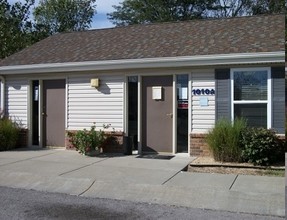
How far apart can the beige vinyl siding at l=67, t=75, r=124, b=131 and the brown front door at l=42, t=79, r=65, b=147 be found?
0.33 m

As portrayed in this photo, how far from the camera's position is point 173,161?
403 inches

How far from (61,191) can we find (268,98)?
5235 millimetres

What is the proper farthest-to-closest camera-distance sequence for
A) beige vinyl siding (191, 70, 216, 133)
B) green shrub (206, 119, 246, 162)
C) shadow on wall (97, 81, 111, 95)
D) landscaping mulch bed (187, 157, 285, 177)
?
shadow on wall (97, 81, 111, 95)
beige vinyl siding (191, 70, 216, 133)
green shrub (206, 119, 246, 162)
landscaping mulch bed (187, 157, 285, 177)

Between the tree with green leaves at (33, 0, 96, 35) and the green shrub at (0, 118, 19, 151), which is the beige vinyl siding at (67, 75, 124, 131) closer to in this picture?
the green shrub at (0, 118, 19, 151)

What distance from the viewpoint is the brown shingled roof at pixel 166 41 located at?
1102 cm

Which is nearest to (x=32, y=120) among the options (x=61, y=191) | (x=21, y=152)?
(x=21, y=152)

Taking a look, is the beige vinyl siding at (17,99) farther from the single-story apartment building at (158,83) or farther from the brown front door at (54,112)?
the brown front door at (54,112)

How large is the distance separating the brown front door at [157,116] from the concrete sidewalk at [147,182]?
1051 mm

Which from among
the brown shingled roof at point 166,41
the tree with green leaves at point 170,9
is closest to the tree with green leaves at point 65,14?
the tree with green leaves at point 170,9

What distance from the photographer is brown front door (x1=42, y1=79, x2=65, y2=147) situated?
12.8m

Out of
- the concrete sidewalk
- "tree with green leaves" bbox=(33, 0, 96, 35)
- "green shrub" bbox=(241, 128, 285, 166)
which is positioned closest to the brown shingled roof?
"green shrub" bbox=(241, 128, 285, 166)

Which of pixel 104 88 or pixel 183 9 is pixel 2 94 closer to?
pixel 104 88

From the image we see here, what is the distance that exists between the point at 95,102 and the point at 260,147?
4.92m

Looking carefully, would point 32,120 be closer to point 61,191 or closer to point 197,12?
point 61,191
